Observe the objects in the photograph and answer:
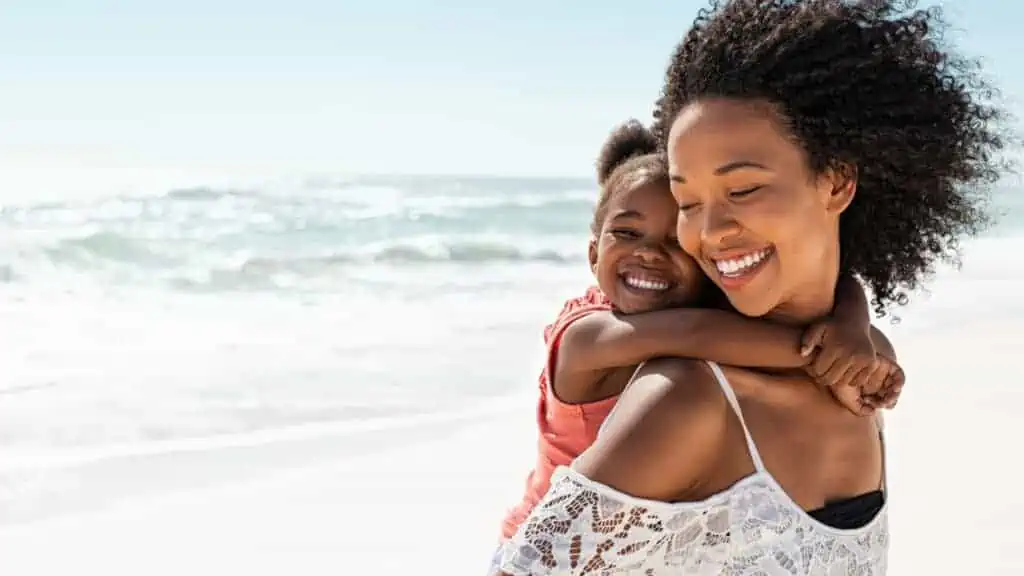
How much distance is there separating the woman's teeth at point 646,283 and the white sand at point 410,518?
284 cm

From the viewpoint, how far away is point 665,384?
63.2 inches

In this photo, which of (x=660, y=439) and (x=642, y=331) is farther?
(x=642, y=331)

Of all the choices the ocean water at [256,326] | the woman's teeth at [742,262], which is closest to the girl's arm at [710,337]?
the woman's teeth at [742,262]

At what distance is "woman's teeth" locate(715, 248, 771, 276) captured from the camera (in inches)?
66.7

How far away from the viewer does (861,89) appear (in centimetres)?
173

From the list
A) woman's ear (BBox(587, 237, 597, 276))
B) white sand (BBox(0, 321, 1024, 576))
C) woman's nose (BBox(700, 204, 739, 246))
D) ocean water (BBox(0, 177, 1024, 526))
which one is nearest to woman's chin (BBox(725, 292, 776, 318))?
woman's nose (BBox(700, 204, 739, 246))

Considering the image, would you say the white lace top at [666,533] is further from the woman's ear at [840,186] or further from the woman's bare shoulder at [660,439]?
the woman's ear at [840,186]

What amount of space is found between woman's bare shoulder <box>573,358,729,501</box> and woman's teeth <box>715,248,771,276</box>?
0.19m

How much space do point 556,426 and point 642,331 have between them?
36cm

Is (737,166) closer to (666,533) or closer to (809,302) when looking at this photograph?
(809,302)

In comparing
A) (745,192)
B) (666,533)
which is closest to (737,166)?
(745,192)

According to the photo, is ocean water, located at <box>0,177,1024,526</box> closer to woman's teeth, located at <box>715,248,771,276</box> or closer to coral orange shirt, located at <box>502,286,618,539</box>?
coral orange shirt, located at <box>502,286,618,539</box>

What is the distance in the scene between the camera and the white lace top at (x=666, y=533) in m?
1.55

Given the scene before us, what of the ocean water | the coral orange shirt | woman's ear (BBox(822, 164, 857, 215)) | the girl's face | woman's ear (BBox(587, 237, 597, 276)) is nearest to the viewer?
woman's ear (BBox(822, 164, 857, 215))
